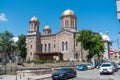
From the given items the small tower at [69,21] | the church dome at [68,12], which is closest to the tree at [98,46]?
the small tower at [69,21]

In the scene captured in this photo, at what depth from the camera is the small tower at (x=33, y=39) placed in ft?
274

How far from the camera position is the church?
7562 cm

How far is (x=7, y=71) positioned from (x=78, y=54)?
43.8 meters

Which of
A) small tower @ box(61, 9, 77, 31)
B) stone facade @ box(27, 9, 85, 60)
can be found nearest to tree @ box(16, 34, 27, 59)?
stone facade @ box(27, 9, 85, 60)

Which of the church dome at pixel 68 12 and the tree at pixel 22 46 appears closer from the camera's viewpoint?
the church dome at pixel 68 12

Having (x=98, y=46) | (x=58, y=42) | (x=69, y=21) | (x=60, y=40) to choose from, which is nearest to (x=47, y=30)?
(x=58, y=42)

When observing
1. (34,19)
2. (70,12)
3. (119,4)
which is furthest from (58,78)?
(34,19)

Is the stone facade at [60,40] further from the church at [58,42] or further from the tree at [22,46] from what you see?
the tree at [22,46]

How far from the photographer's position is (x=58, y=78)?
23.3m

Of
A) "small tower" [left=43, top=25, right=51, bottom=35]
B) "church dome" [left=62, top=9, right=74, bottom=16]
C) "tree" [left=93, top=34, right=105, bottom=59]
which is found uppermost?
"church dome" [left=62, top=9, right=74, bottom=16]

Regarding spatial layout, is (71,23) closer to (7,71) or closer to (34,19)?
(34,19)

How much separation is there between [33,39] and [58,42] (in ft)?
35.6

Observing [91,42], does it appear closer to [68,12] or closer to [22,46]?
[68,12]

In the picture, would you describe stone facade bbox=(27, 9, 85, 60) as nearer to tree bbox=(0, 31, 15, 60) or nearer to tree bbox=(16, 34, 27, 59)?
tree bbox=(16, 34, 27, 59)
